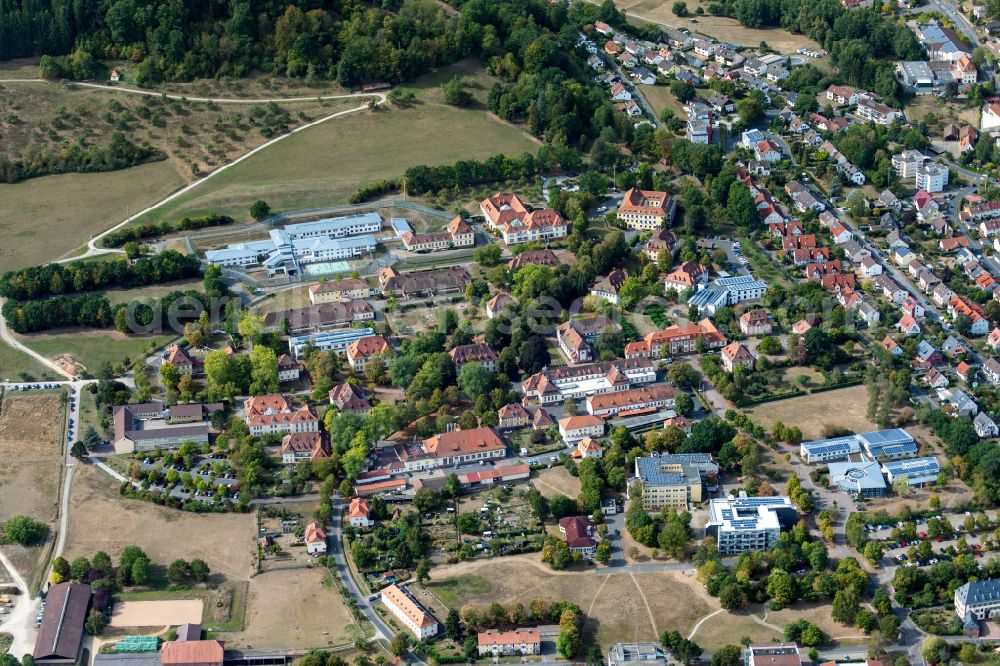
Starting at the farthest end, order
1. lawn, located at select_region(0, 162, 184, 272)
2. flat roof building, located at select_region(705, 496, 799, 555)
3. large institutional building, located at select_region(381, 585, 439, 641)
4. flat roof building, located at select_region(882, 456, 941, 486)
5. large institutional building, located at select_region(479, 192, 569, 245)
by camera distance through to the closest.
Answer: large institutional building, located at select_region(479, 192, 569, 245), lawn, located at select_region(0, 162, 184, 272), flat roof building, located at select_region(882, 456, 941, 486), flat roof building, located at select_region(705, 496, 799, 555), large institutional building, located at select_region(381, 585, 439, 641)

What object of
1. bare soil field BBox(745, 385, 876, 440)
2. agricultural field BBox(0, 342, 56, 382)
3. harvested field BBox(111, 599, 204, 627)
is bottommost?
agricultural field BBox(0, 342, 56, 382)

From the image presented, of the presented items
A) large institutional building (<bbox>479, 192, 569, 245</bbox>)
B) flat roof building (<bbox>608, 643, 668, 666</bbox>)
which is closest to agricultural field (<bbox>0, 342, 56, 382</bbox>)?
large institutional building (<bbox>479, 192, 569, 245</bbox>)

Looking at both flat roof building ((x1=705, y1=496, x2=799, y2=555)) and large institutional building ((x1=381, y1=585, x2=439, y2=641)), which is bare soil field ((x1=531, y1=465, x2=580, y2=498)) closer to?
flat roof building ((x1=705, y1=496, x2=799, y2=555))

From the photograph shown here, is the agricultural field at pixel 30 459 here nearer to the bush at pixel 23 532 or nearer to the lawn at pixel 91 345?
the bush at pixel 23 532

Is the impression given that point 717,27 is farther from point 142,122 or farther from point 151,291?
point 151,291

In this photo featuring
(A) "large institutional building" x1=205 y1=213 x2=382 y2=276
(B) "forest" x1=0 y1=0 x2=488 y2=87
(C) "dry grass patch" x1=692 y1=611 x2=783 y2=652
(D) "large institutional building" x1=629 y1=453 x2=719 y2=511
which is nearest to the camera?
(C) "dry grass patch" x1=692 y1=611 x2=783 y2=652

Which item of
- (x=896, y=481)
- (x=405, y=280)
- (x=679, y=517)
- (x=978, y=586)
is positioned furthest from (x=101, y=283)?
(x=978, y=586)

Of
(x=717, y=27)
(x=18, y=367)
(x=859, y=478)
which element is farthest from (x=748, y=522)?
(x=717, y=27)

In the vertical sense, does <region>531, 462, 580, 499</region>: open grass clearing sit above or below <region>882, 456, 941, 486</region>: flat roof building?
below

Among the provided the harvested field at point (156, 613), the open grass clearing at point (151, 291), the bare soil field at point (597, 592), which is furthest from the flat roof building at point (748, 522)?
the open grass clearing at point (151, 291)
